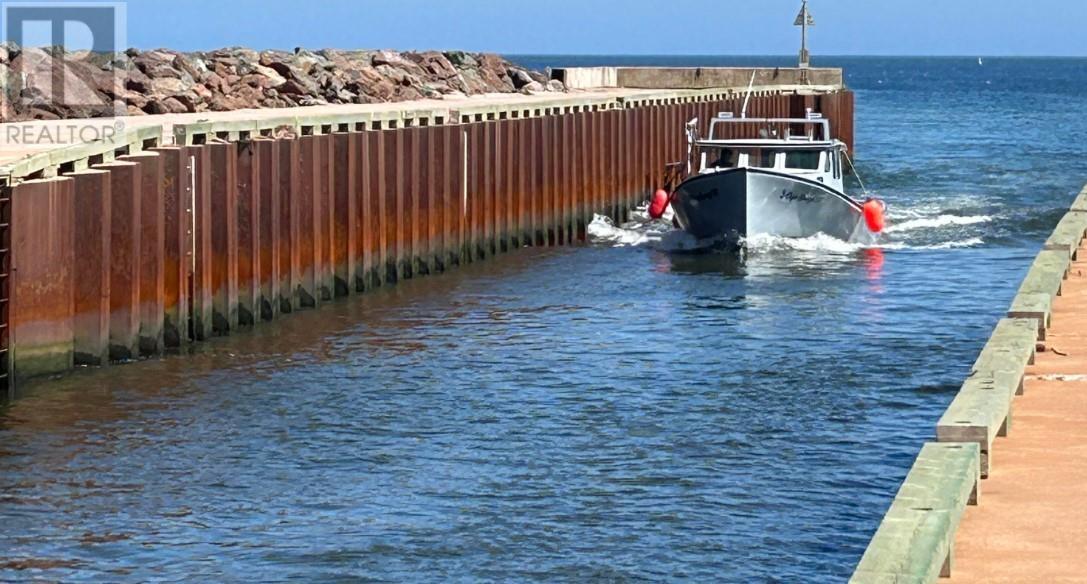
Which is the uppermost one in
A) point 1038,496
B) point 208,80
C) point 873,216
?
point 208,80

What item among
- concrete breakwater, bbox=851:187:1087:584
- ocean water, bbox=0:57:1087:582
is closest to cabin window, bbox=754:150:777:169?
ocean water, bbox=0:57:1087:582

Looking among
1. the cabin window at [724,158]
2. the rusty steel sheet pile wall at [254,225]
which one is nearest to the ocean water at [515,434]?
the rusty steel sheet pile wall at [254,225]

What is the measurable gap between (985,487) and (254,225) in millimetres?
13489

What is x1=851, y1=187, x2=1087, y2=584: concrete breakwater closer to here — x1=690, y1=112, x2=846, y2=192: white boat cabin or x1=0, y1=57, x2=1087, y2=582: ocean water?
x1=0, y1=57, x2=1087, y2=582: ocean water

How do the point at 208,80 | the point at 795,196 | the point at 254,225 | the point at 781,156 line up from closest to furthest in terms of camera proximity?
the point at 254,225
the point at 795,196
the point at 781,156
the point at 208,80

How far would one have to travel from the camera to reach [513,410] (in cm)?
1712

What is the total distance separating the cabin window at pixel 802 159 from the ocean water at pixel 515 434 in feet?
11.6

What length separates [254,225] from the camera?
70.9 feet

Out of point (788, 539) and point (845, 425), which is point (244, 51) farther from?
point (788, 539)

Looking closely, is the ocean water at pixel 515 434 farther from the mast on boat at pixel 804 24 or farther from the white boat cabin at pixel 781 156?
the mast on boat at pixel 804 24

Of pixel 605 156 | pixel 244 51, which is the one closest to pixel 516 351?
pixel 605 156

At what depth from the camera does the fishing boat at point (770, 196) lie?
3139 centimetres

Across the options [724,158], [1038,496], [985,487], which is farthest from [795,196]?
[1038,496]

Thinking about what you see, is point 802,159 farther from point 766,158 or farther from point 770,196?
point 770,196
